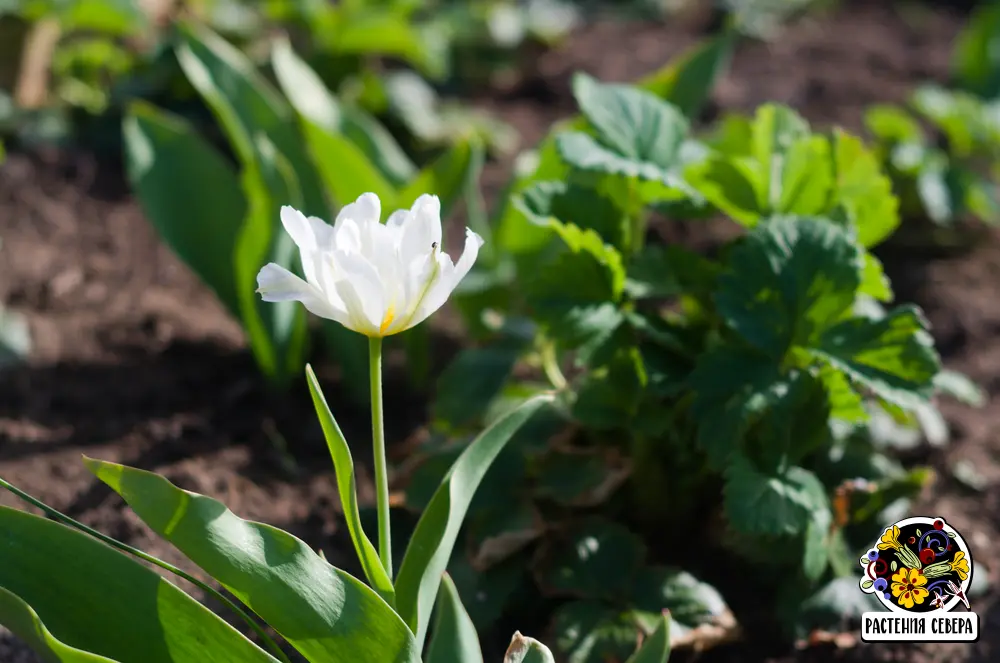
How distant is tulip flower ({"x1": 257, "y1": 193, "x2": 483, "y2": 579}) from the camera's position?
1.05m

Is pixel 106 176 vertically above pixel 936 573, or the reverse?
pixel 106 176

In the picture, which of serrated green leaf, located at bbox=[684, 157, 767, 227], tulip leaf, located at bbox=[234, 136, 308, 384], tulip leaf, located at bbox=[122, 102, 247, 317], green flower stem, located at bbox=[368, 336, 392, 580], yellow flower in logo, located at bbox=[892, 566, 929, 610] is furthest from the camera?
tulip leaf, located at bbox=[122, 102, 247, 317]

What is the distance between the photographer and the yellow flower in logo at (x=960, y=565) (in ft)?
5.13

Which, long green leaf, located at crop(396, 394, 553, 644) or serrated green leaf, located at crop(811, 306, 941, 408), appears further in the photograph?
serrated green leaf, located at crop(811, 306, 941, 408)

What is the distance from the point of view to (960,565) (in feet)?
5.16

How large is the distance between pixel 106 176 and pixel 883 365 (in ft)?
7.16

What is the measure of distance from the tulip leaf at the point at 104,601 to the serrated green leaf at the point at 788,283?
2.61 ft

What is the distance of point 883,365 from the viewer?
58.2 inches

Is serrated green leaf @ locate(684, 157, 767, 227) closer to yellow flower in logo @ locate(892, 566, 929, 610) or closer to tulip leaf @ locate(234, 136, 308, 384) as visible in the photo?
yellow flower in logo @ locate(892, 566, 929, 610)

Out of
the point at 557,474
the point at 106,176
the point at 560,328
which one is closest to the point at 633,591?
the point at 557,474

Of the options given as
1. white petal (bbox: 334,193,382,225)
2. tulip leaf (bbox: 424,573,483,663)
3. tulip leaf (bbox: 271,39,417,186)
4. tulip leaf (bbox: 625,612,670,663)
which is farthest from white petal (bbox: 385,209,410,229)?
tulip leaf (bbox: 271,39,417,186)

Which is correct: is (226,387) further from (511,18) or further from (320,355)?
(511,18)

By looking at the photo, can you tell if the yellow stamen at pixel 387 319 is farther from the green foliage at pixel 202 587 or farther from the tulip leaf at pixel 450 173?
the tulip leaf at pixel 450 173

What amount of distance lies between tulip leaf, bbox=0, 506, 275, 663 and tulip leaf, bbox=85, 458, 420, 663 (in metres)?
0.06
